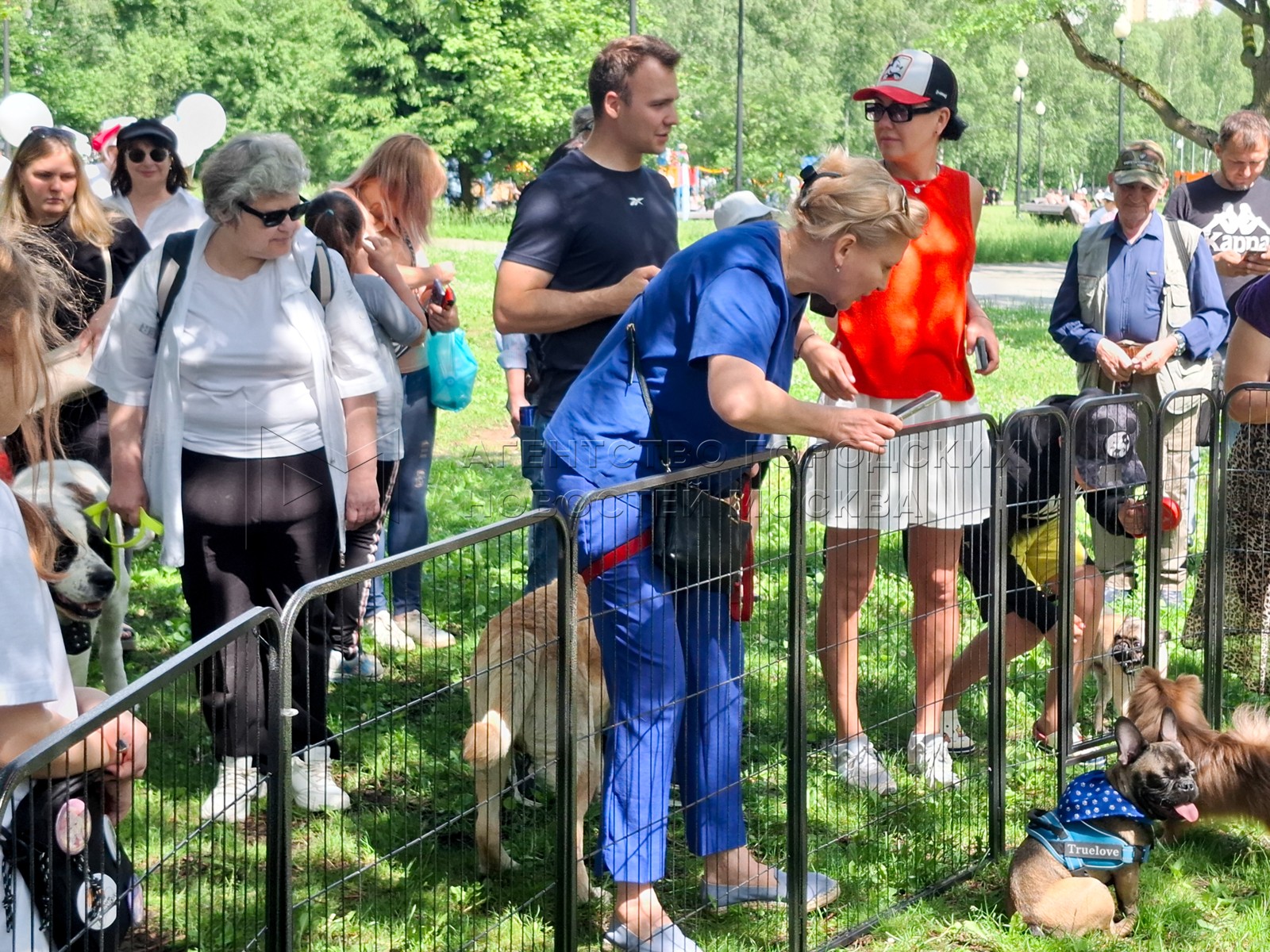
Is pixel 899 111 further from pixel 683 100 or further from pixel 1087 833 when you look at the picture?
pixel 683 100

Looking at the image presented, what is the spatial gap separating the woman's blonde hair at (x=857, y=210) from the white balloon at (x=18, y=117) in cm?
823

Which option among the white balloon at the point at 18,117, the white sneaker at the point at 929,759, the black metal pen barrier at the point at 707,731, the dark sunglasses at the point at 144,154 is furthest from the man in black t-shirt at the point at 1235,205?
the white balloon at the point at 18,117

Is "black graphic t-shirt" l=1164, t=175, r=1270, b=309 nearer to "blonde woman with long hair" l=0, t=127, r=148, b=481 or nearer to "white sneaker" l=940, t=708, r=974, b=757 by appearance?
"white sneaker" l=940, t=708, r=974, b=757

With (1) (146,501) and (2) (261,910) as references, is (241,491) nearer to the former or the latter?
(1) (146,501)

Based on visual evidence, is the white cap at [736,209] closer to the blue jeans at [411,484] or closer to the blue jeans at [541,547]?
the blue jeans at [411,484]

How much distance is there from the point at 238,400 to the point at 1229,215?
566 centimetres

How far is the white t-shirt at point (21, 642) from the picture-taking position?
86.0 inches

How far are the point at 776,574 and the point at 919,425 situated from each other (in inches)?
24.7

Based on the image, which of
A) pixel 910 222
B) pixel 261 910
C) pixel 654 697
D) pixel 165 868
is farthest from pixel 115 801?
pixel 910 222

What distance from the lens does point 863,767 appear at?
460cm

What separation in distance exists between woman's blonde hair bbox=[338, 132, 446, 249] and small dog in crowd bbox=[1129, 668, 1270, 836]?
3479mm

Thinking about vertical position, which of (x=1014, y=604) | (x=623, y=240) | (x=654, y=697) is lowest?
(x=1014, y=604)

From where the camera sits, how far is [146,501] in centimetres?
469

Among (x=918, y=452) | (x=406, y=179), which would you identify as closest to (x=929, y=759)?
(x=918, y=452)
